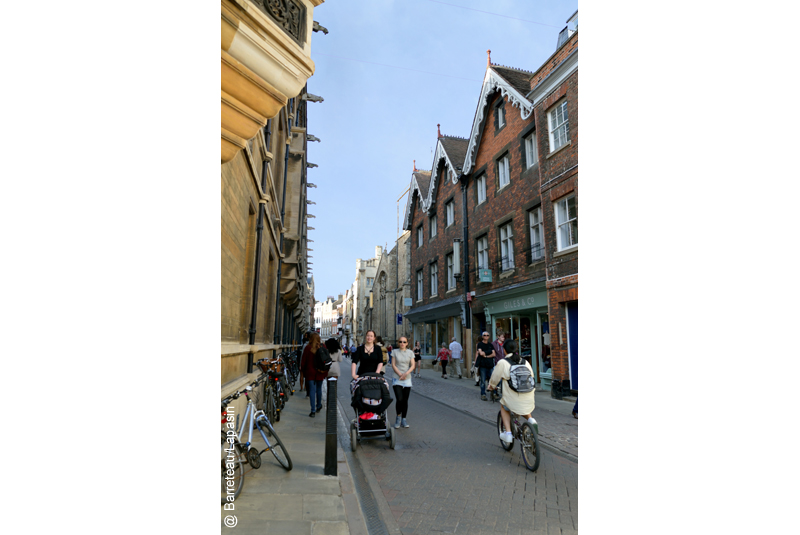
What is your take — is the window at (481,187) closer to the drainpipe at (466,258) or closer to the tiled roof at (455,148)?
the drainpipe at (466,258)

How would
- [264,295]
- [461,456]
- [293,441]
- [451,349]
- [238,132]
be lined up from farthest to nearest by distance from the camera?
[451,349], [264,295], [293,441], [461,456], [238,132]

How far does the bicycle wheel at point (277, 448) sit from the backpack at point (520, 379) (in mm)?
2807

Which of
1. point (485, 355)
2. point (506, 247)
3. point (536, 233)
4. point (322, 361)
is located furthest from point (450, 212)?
point (322, 361)

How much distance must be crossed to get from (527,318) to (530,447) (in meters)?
11.1

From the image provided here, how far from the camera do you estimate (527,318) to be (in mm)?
16219

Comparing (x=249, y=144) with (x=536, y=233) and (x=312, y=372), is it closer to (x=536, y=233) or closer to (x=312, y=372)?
(x=312, y=372)

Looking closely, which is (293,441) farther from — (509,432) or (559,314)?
(559,314)

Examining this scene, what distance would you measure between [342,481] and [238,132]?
3.68 meters

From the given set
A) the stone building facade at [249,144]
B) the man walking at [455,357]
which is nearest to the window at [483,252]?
the man walking at [455,357]

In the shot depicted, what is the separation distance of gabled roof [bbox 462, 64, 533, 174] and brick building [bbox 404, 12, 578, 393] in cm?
4

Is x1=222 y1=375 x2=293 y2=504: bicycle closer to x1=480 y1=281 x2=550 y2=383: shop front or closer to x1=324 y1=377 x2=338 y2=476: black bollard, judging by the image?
x1=324 y1=377 x2=338 y2=476: black bollard

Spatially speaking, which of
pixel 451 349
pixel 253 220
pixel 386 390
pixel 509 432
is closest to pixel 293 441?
pixel 386 390

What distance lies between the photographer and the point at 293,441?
6.83 m

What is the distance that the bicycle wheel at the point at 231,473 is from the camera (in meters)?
3.83
